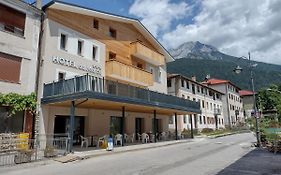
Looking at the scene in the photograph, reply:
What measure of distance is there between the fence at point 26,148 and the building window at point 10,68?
3419 millimetres

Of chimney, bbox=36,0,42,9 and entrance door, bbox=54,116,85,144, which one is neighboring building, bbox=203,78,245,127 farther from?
chimney, bbox=36,0,42,9

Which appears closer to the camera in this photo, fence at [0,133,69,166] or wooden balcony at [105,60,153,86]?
fence at [0,133,69,166]

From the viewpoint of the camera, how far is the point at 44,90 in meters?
18.6

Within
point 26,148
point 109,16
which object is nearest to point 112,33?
point 109,16

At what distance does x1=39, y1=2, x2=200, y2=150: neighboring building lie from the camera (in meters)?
18.0

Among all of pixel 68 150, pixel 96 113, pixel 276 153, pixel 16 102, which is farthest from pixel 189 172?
pixel 96 113

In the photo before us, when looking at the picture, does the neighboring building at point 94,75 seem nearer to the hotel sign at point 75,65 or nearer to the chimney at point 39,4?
the hotel sign at point 75,65

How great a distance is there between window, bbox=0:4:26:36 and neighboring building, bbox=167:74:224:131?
76.4ft

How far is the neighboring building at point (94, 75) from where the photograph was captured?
59.2 ft

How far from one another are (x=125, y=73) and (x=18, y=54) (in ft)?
31.7

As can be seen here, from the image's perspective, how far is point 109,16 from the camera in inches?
996

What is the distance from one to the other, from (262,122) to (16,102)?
761 inches

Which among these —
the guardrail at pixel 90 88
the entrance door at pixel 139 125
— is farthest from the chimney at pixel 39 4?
the entrance door at pixel 139 125

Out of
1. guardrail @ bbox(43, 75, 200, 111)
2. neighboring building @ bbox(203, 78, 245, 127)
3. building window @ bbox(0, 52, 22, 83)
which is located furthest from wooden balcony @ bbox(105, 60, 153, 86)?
neighboring building @ bbox(203, 78, 245, 127)
